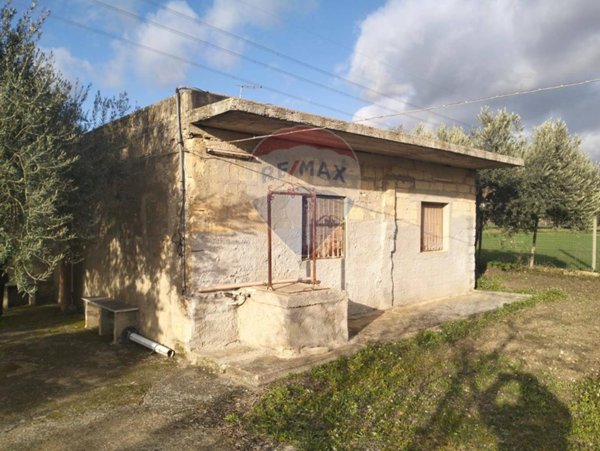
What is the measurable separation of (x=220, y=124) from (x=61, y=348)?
400cm

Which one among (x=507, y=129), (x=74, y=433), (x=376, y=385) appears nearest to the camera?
(x=74, y=433)

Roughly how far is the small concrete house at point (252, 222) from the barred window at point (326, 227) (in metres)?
0.02

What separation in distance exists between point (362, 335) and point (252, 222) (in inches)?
92.4

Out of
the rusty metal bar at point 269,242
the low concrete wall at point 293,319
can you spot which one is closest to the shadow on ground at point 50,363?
the low concrete wall at point 293,319

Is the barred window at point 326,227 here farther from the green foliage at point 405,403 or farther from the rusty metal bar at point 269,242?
the green foliage at point 405,403

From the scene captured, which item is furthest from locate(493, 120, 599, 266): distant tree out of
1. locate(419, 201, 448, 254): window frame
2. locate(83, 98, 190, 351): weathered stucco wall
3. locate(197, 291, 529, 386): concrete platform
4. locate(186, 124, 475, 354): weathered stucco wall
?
locate(83, 98, 190, 351): weathered stucco wall

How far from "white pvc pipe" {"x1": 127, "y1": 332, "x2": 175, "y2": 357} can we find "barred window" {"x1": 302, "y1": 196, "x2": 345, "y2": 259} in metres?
2.57

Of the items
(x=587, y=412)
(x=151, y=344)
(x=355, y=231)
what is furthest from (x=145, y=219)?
(x=587, y=412)

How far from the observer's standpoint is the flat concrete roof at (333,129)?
5469 millimetres

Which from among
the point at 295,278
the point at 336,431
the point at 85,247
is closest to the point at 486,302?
the point at 295,278

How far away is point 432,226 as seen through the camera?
10156 mm

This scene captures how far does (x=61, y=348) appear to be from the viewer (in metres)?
6.61

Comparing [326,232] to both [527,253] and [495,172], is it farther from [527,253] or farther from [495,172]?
[527,253]

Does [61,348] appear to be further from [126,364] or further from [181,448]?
[181,448]
